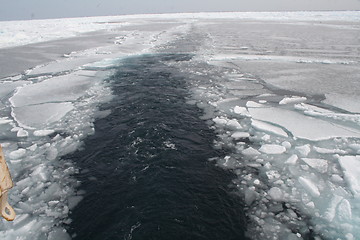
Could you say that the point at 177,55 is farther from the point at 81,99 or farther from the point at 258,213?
the point at 258,213

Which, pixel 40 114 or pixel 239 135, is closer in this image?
pixel 239 135

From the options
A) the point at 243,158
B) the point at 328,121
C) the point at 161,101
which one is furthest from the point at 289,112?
the point at 161,101

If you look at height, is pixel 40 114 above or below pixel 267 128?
below

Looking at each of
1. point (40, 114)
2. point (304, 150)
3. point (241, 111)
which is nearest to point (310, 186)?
point (304, 150)

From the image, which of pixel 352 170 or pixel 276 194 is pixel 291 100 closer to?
pixel 352 170

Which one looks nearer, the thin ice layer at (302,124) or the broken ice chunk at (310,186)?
the broken ice chunk at (310,186)

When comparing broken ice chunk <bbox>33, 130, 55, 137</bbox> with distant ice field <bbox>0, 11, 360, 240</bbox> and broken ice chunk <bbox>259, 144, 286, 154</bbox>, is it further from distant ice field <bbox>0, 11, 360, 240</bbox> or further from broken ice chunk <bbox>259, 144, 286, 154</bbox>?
broken ice chunk <bbox>259, 144, 286, 154</bbox>

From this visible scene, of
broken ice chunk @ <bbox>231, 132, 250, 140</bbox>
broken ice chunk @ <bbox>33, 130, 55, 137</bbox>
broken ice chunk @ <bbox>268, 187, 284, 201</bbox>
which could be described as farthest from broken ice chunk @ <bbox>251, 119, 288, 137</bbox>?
broken ice chunk @ <bbox>33, 130, 55, 137</bbox>

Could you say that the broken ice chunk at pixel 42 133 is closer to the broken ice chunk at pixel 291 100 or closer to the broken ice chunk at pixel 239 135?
the broken ice chunk at pixel 239 135

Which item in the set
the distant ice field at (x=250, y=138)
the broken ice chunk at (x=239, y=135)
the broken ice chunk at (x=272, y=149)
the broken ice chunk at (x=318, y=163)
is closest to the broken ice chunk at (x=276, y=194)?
the distant ice field at (x=250, y=138)

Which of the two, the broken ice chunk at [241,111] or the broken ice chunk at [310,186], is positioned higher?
the broken ice chunk at [310,186]
